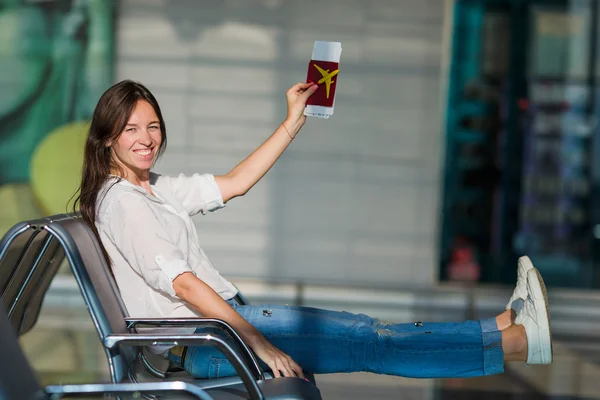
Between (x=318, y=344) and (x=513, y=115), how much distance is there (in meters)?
4.62

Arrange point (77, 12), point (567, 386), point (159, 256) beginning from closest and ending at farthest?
point (159, 256) → point (567, 386) → point (77, 12)

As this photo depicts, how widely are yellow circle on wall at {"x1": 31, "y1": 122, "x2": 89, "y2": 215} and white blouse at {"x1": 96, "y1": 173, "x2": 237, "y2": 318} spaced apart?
13.4 ft

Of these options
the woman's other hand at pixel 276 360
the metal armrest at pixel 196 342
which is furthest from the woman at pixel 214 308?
the metal armrest at pixel 196 342

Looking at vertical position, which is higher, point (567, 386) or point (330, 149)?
point (330, 149)

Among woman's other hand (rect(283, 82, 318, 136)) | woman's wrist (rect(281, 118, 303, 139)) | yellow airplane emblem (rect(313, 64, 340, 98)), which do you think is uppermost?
yellow airplane emblem (rect(313, 64, 340, 98))

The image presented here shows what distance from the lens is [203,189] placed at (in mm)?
2865

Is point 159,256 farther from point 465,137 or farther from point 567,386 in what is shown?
point 465,137

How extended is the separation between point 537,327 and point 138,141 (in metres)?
1.23

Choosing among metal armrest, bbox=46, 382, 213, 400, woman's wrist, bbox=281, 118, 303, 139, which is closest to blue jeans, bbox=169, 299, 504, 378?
metal armrest, bbox=46, 382, 213, 400

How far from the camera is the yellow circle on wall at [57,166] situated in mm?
6586

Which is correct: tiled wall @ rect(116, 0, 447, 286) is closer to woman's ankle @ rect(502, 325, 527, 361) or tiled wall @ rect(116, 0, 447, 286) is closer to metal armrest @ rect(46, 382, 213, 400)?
woman's ankle @ rect(502, 325, 527, 361)

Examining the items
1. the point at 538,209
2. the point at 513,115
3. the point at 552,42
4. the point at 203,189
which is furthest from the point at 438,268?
the point at 203,189

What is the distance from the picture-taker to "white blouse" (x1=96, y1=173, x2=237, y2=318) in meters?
2.31

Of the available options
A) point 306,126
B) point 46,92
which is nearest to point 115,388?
point 306,126
